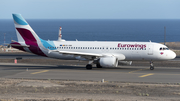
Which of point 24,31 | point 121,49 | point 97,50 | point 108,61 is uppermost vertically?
point 24,31

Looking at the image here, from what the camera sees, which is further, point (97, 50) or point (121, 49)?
point (97, 50)

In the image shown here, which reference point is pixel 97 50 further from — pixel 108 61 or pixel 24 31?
pixel 24 31

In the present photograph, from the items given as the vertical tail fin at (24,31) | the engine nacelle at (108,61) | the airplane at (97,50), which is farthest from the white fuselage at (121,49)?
A: the vertical tail fin at (24,31)

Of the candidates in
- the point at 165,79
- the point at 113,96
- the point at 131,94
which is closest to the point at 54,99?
the point at 113,96

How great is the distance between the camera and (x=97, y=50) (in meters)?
38.6

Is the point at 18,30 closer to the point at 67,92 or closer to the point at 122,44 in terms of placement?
the point at 122,44

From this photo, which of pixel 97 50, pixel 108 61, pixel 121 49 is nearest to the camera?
pixel 108 61

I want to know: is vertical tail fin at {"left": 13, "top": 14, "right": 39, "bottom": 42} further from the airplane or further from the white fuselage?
the white fuselage

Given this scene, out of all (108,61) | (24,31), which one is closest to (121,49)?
(108,61)

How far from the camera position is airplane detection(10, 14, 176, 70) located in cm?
3722

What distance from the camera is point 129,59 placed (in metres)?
38.2

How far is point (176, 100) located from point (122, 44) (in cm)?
1996

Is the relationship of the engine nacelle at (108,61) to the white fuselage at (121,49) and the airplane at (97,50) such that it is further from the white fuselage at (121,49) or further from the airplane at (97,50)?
the white fuselage at (121,49)

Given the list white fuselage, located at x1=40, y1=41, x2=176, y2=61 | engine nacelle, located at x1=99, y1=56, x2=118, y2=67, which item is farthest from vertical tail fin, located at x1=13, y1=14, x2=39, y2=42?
engine nacelle, located at x1=99, y1=56, x2=118, y2=67
